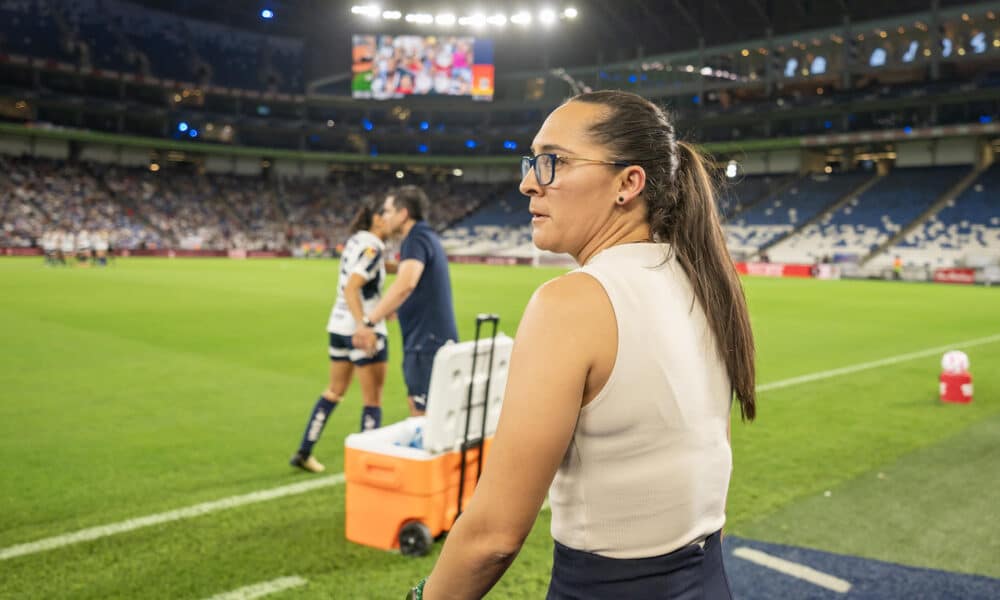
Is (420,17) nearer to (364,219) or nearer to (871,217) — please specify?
A: (871,217)

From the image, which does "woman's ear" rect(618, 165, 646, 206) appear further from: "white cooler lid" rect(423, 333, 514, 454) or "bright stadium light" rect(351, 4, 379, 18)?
"bright stadium light" rect(351, 4, 379, 18)

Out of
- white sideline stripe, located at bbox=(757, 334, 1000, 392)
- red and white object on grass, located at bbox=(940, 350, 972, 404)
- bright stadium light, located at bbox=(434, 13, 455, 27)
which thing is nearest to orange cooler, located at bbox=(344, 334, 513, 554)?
white sideline stripe, located at bbox=(757, 334, 1000, 392)

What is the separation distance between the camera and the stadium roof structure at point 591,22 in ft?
182

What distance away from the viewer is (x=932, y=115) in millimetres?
51219

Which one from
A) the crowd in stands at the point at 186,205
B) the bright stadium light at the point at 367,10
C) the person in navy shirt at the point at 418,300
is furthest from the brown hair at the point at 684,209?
the bright stadium light at the point at 367,10

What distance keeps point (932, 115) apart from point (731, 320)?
58.5m

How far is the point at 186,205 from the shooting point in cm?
6288

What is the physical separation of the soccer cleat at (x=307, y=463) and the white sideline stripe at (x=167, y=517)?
0.16 m

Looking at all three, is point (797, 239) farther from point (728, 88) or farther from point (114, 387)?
point (114, 387)

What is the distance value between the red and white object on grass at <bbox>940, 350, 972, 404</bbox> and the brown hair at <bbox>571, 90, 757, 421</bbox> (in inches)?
338

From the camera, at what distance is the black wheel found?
462cm

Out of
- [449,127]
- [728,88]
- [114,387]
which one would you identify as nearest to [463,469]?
[114,387]

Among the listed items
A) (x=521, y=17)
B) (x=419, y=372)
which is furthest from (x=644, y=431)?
(x=521, y=17)

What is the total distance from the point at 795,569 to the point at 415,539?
2274 mm
